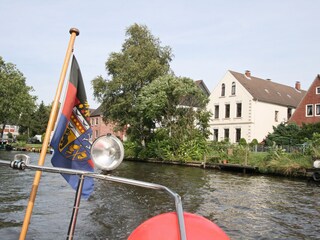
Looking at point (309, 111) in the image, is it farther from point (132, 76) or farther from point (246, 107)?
point (132, 76)

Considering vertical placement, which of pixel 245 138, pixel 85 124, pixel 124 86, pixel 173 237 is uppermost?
pixel 124 86

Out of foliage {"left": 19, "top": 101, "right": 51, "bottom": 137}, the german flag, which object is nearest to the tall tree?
the german flag

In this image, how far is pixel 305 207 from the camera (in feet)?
40.1

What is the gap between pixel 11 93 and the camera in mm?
53656

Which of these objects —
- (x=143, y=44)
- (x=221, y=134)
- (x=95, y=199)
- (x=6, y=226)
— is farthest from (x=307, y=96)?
(x=6, y=226)

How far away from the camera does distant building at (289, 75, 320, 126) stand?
43000 mm

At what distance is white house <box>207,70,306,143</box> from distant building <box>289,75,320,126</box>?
166 inches

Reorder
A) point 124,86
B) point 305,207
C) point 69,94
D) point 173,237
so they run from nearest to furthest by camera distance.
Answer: point 173,237
point 69,94
point 305,207
point 124,86

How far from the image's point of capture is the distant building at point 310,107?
141ft

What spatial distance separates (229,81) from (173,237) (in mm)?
48140

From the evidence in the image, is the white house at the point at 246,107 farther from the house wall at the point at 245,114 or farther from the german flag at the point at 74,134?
the german flag at the point at 74,134

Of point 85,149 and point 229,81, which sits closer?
point 85,149

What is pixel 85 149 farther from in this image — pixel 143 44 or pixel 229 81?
pixel 229 81

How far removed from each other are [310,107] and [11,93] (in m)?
41.9
